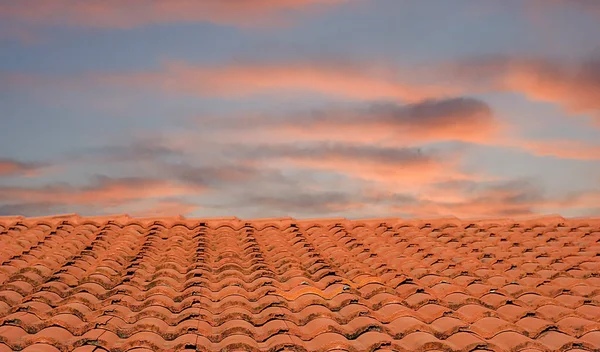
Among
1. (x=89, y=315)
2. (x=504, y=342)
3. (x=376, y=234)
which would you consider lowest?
(x=504, y=342)

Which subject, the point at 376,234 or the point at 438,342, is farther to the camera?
the point at 376,234

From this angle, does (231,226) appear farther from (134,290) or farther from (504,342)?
(504,342)

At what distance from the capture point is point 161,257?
35.6 feet

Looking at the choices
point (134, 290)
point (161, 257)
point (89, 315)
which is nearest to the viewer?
point (89, 315)

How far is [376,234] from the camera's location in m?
13.4

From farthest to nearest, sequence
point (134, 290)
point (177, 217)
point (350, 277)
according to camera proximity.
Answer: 1. point (177, 217)
2. point (350, 277)
3. point (134, 290)

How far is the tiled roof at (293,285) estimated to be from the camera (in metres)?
7.19

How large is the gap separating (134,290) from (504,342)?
500cm

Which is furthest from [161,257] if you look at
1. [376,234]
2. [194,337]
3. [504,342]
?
[504,342]

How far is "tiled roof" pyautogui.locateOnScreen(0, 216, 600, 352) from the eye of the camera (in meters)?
7.19

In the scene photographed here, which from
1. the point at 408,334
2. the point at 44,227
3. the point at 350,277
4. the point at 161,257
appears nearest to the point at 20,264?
the point at 161,257

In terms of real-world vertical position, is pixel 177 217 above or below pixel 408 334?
above

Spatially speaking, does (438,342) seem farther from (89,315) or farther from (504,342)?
(89,315)

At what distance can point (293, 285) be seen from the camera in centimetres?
918
